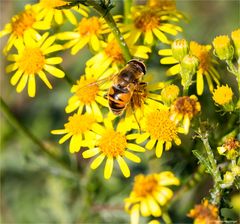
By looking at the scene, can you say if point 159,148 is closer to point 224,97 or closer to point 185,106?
point 185,106

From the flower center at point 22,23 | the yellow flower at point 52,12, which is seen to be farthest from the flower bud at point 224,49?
the flower center at point 22,23

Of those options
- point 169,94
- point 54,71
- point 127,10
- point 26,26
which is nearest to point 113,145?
point 169,94

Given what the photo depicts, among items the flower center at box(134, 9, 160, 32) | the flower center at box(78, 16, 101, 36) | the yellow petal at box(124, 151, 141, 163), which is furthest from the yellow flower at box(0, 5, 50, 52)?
the yellow petal at box(124, 151, 141, 163)

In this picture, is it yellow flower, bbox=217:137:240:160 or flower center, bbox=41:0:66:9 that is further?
flower center, bbox=41:0:66:9

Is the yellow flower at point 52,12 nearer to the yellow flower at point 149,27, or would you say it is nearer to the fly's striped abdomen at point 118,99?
the yellow flower at point 149,27

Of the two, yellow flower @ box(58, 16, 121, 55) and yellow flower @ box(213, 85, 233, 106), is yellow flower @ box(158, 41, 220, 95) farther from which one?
yellow flower @ box(58, 16, 121, 55)

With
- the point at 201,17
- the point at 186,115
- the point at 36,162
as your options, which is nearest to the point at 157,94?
the point at 186,115

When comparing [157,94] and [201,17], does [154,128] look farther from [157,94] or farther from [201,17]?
[201,17]
